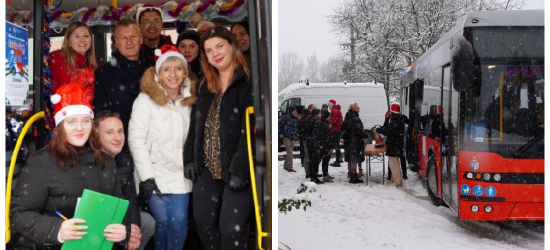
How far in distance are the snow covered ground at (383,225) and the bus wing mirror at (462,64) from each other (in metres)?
1.78

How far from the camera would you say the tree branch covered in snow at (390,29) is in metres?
16.1

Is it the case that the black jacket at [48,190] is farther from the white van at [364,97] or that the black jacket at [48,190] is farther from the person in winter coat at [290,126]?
the white van at [364,97]

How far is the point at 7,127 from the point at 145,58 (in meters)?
0.88

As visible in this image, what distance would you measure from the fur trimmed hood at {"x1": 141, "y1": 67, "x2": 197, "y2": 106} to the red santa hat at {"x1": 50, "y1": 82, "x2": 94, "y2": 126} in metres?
0.32

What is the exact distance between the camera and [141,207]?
3.39 m

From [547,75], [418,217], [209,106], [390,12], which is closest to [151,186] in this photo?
[209,106]

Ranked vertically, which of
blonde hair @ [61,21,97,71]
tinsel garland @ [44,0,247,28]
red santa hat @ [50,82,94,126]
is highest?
tinsel garland @ [44,0,247,28]

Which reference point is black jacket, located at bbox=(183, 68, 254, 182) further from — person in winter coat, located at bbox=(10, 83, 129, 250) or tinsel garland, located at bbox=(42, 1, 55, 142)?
tinsel garland, located at bbox=(42, 1, 55, 142)

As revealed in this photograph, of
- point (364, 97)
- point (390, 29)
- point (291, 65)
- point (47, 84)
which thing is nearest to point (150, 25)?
point (47, 84)

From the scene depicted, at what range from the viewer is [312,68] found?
19.4 meters

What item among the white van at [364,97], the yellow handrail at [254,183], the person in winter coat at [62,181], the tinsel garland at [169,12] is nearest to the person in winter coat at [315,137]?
the tinsel garland at [169,12]

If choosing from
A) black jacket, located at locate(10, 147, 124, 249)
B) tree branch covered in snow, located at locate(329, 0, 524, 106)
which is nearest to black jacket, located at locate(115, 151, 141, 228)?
black jacket, located at locate(10, 147, 124, 249)

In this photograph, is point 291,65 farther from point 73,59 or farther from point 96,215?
point 96,215

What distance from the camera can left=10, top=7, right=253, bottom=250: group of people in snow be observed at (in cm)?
290
